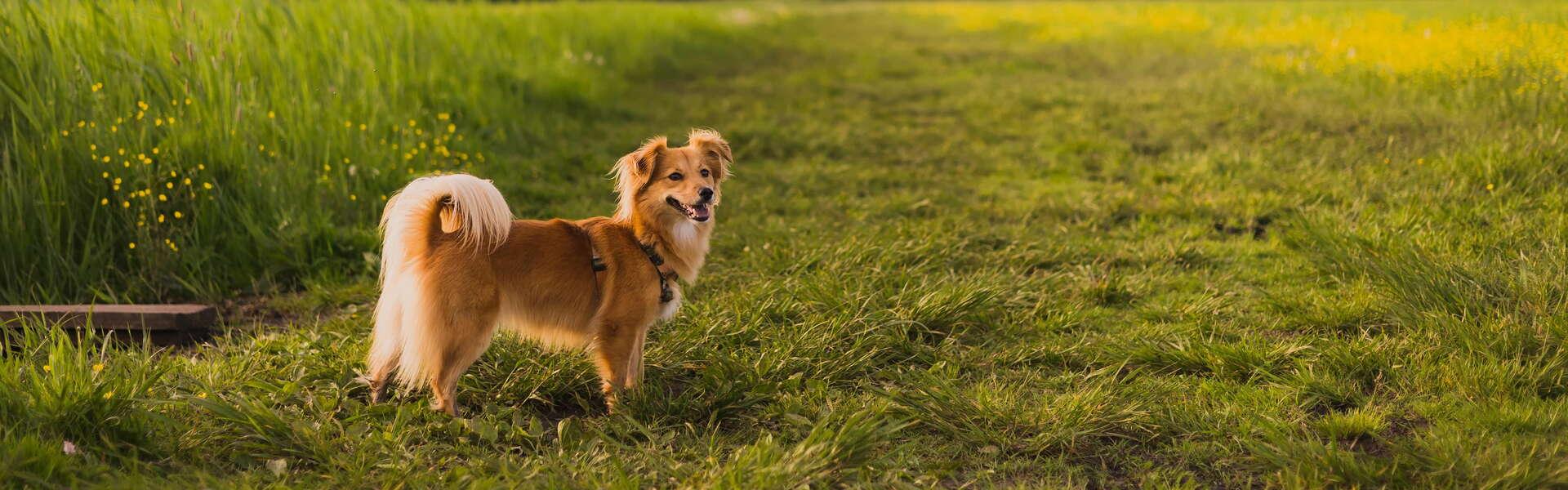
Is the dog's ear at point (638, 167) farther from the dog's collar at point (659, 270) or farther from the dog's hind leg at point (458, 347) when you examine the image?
the dog's hind leg at point (458, 347)

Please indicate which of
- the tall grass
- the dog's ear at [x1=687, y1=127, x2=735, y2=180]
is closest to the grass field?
the tall grass

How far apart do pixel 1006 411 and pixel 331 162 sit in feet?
14.3

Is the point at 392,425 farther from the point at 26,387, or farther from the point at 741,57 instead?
the point at 741,57

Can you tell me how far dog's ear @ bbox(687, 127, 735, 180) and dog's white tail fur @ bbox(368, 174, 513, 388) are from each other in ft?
2.76

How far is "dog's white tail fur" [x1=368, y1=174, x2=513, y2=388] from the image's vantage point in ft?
10.4

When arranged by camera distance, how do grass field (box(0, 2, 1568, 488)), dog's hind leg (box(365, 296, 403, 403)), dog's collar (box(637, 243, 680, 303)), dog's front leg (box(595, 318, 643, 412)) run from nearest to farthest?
grass field (box(0, 2, 1568, 488)), dog's hind leg (box(365, 296, 403, 403)), dog's front leg (box(595, 318, 643, 412)), dog's collar (box(637, 243, 680, 303))

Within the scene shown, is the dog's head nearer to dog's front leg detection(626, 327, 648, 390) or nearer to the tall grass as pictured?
dog's front leg detection(626, 327, 648, 390)

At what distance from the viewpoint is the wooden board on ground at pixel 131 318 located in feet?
12.7

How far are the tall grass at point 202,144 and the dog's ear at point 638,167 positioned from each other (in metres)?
2.29

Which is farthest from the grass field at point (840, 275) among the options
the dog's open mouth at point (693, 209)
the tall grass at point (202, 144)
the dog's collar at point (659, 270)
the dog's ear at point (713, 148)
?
the dog's ear at point (713, 148)

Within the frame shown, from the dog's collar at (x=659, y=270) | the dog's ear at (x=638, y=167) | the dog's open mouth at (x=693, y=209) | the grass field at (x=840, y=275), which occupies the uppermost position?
the dog's ear at (x=638, y=167)

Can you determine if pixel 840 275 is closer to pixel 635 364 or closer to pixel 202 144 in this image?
pixel 635 364

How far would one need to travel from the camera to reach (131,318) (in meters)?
3.98

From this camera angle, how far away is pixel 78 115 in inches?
195
